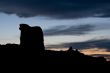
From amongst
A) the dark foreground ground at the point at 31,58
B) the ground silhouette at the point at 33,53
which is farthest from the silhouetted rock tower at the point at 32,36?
the dark foreground ground at the point at 31,58

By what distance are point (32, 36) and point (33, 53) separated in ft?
22.3

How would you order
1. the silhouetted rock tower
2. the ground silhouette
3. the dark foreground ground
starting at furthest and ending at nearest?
the silhouetted rock tower
the ground silhouette
the dark foreground ground

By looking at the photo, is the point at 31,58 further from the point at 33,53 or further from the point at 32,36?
the point at 32,36

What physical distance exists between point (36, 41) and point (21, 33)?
3.43 metres

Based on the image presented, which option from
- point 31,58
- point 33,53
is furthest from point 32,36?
point 31,58

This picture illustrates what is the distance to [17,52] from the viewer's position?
52.0 meters

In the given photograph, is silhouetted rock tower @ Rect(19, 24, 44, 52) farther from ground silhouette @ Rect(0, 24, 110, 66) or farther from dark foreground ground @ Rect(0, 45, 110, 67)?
dark foreground ground @ Rect(0, 45, 110, 67)

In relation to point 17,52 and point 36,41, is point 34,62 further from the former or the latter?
point 36,41

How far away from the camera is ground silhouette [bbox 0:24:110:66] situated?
1969 inches

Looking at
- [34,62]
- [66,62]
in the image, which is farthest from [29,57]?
[66,62]

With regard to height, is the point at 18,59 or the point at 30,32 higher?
the point at 30,32

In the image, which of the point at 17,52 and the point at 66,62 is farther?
the point at 66,62

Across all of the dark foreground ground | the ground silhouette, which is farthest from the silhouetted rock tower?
the dark foreground ground

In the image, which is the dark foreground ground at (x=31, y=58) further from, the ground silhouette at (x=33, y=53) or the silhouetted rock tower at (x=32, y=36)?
the silhouetted rock tower at (x=32, y=36)
